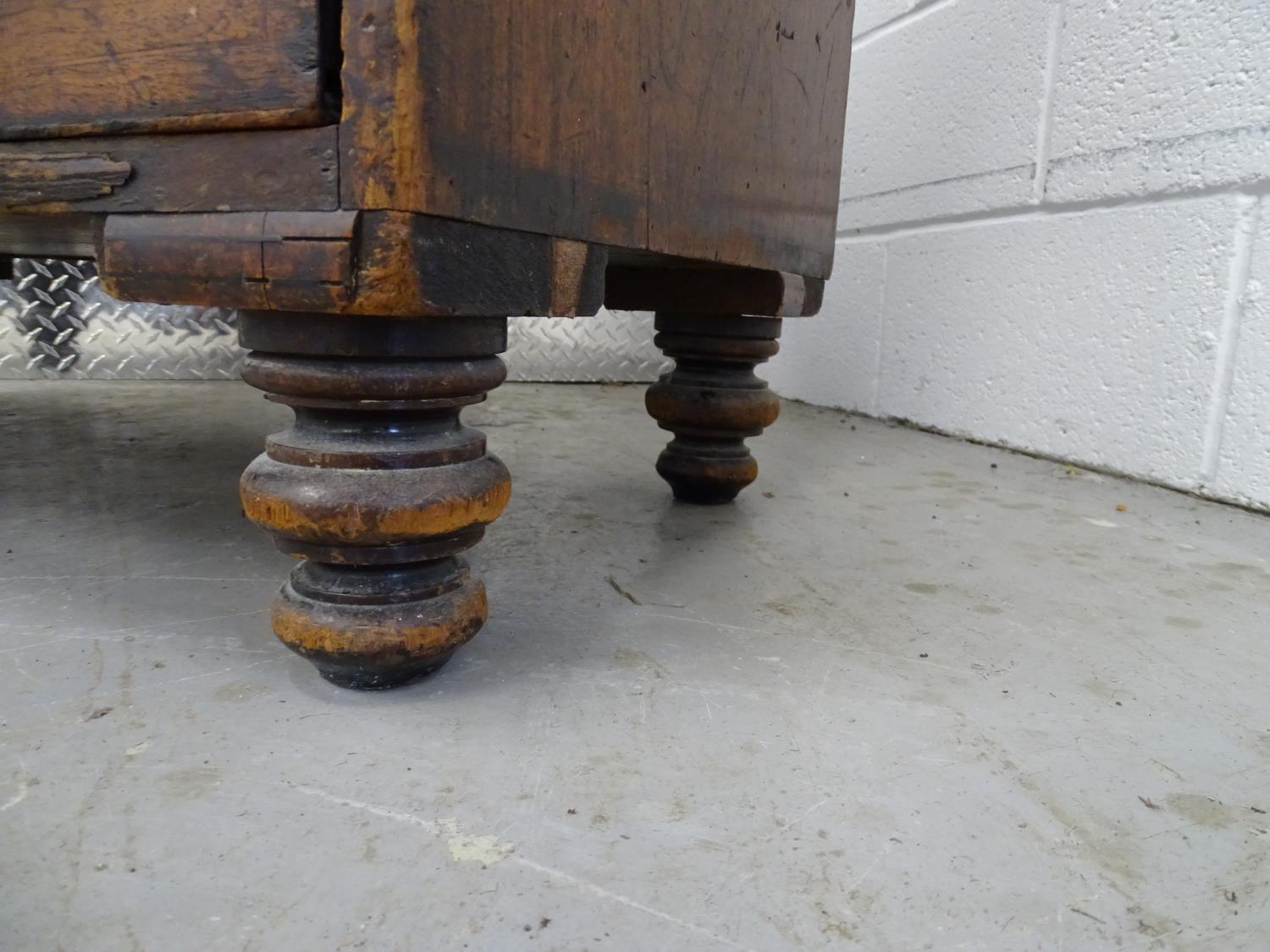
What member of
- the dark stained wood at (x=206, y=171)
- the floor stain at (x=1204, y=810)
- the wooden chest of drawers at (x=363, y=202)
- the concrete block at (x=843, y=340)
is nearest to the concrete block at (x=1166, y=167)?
the concrete block at (x=843, y=340)

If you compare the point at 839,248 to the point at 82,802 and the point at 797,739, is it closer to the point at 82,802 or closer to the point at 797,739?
the point at 797,739

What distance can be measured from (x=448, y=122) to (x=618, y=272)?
0.81m

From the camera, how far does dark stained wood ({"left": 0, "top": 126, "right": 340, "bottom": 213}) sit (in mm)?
654

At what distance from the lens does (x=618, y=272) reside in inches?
57.2

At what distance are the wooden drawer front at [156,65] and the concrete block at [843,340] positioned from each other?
225cm

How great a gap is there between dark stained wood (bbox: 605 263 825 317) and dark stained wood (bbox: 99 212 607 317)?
630 mm

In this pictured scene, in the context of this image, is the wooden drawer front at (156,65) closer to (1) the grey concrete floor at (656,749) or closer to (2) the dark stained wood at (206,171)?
(2) the dark stained wood at (206,171)

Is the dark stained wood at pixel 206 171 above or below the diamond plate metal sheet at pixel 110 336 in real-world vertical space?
above

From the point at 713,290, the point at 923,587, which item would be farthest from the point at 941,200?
the point at 923,587

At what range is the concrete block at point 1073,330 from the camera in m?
1.73

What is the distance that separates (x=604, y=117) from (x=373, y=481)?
39 cm

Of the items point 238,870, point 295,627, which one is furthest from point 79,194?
point 238,870

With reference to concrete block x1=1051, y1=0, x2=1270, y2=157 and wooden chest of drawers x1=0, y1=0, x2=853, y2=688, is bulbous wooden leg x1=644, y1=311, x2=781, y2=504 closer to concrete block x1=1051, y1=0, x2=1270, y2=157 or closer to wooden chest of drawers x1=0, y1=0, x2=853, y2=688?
wooden chest of drawers x1=0, y1=0, x2=853, y2=688

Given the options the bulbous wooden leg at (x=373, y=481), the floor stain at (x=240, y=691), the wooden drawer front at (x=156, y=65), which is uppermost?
the wooden drawer front at (x=156, y=65)
